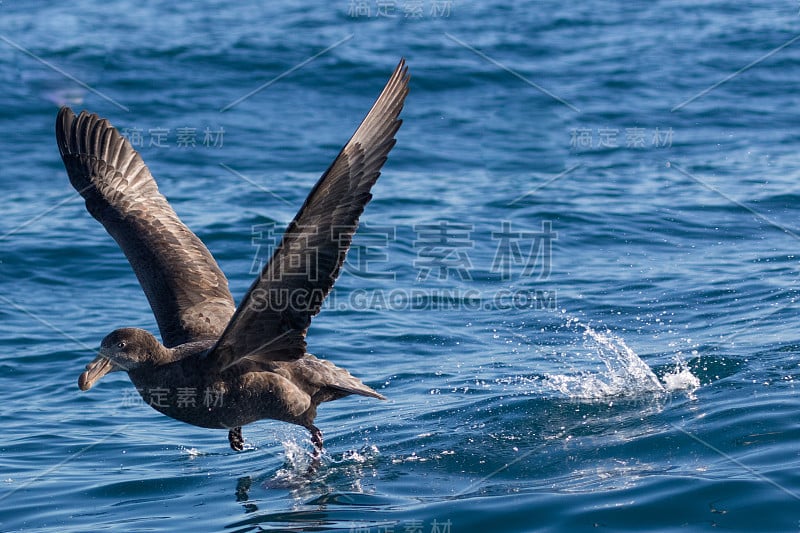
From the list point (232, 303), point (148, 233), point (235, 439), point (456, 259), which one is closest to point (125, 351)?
point (235, 439)

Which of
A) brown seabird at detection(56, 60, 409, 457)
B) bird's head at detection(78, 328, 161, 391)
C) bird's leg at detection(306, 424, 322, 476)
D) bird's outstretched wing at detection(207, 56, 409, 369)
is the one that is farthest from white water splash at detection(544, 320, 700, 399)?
bird's head at detection(78, 328, 161, 391)

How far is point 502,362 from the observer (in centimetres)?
982

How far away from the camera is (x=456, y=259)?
42.0ft

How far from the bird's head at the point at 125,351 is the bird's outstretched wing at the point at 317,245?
0.46 metres

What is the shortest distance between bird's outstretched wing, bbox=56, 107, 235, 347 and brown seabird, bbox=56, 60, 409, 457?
1cm

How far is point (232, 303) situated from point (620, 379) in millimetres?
3330

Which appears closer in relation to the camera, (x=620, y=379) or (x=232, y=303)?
(x=620, y=379)

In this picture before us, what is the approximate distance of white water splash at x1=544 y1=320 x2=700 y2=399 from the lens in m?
8.41

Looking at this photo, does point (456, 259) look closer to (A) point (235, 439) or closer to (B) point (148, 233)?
(B) point (148, 233)

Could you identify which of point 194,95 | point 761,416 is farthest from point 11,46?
point 761,416

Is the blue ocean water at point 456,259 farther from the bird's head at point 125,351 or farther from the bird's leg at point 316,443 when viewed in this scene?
the bird's head at point 125,351

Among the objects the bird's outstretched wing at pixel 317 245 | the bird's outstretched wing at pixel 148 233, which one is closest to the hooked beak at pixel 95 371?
the bird's outstretched wing at pixel 317 245

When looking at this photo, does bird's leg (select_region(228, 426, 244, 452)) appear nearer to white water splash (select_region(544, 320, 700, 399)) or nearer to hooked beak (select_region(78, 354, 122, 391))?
Result: hooked beak (select_region(78, 354, 122, 391))

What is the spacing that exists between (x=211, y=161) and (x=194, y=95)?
124 inches
